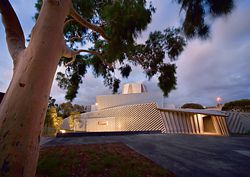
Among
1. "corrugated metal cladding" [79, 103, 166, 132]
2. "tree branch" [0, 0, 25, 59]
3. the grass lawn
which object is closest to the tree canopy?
"tree branch" [0, 0, 25, 59]

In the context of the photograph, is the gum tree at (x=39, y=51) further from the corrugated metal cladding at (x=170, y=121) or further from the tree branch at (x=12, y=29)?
the corrugated metal cladding at (x=170, y=121)

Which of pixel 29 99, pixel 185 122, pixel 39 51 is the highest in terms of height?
pixel 185 122

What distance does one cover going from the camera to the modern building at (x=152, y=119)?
1371 cm

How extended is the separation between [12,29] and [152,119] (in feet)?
47.1

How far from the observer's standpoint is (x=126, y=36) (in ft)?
11.3

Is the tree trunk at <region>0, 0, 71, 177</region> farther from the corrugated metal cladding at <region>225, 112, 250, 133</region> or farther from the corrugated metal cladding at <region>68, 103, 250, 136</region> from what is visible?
the corrugated metal cladding at <region>225, 112, 250, 133</region>

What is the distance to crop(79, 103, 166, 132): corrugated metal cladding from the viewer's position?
15070mm

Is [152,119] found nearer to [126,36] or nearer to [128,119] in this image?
[128,119]

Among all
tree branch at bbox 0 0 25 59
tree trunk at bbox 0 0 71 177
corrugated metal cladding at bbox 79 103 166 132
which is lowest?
tree trunk at bbox 0 0 71 177

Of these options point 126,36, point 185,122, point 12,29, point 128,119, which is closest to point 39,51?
point 12,29

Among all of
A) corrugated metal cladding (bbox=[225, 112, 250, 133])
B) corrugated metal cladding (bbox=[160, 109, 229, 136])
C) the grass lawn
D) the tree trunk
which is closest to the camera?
the tree trunk

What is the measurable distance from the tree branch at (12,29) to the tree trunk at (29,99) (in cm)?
18

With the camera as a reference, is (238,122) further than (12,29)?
Yes

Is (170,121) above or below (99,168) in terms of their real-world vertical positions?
above
